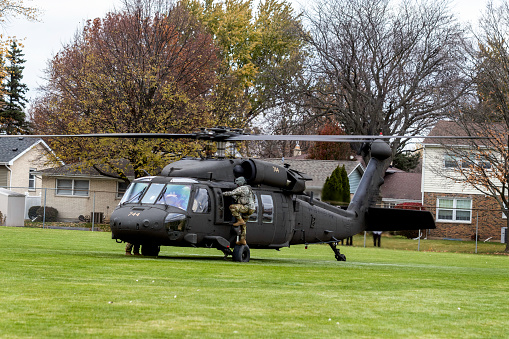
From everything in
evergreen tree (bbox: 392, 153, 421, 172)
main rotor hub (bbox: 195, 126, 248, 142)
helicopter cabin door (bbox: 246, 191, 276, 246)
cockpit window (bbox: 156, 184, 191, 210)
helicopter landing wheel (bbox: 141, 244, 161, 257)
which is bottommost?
helicopter landing wheel (bbox: 141, 244, 161, 257)

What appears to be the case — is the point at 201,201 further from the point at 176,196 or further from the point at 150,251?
the point at 150,251

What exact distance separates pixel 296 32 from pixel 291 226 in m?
32.7

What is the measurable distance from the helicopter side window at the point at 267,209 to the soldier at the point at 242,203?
1.14 metres

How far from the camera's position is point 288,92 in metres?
52.1

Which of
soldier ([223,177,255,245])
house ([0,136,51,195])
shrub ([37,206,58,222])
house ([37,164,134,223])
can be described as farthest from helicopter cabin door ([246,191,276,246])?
house ([0,136,51,195])

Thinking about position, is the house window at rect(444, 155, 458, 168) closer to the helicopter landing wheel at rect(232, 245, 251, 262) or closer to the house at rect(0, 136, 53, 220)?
the helicopter landing wheel at rect(232, 245, 251, 262)

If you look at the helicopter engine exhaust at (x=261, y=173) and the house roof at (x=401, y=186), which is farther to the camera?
the house roof at (x=401, y=186)

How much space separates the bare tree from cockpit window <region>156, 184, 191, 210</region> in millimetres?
33320

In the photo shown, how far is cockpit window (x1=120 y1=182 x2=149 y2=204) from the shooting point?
59.7 ft

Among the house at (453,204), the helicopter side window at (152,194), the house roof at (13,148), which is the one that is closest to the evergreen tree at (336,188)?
the house at (453,204)

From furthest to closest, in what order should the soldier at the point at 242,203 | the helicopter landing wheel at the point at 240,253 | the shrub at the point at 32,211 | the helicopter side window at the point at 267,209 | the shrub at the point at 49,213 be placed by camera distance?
the shrub at the point at 32,211 → the shrub at the point at 49,213 → the helicopter side window at the point at 267,209 → the helicopter landing wheel at the point at 240,253 → the soldier at the point at 242,203

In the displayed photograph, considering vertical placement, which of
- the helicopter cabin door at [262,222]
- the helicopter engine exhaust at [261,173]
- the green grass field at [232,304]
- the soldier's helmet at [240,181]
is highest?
the helicopter engine exhaust at [261,173]

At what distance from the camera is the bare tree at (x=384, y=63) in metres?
49.7

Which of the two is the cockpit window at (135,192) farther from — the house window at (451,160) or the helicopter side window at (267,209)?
the house window at (451,160)
